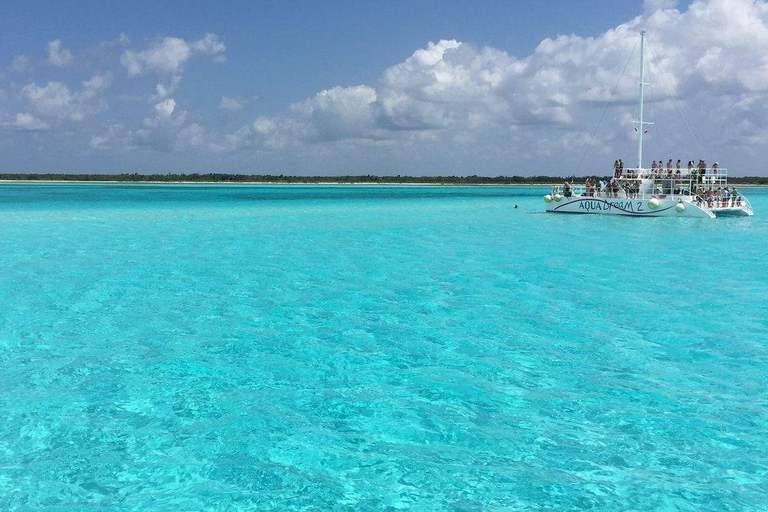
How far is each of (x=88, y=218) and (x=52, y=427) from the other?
34.2m

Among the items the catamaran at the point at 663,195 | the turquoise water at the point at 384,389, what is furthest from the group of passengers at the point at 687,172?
the turquoise water at the point at 384,389

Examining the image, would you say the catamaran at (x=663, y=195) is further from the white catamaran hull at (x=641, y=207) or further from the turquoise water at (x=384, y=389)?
the turquoise water at (x=384, y=389)

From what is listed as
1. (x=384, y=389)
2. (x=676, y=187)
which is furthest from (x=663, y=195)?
(x=384, y=389)

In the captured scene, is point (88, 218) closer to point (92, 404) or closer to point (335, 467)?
point (92, 404)

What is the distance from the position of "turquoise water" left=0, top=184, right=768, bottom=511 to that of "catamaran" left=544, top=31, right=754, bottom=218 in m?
20.1

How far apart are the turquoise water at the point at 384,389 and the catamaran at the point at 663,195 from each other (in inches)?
790

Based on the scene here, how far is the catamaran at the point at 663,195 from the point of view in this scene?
116 feet

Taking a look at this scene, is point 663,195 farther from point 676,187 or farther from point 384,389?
point 384,389

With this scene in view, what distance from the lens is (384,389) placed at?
7.48 m

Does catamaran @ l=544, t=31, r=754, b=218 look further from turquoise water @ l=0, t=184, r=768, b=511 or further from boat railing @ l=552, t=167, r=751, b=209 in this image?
turquoise water @ l=0, t=184, r=768, b=511

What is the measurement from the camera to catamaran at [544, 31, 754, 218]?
35.5m

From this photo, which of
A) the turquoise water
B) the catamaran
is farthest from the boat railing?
the turquoise water

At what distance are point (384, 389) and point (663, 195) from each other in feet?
111

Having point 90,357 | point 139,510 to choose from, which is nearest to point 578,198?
point 90,357
